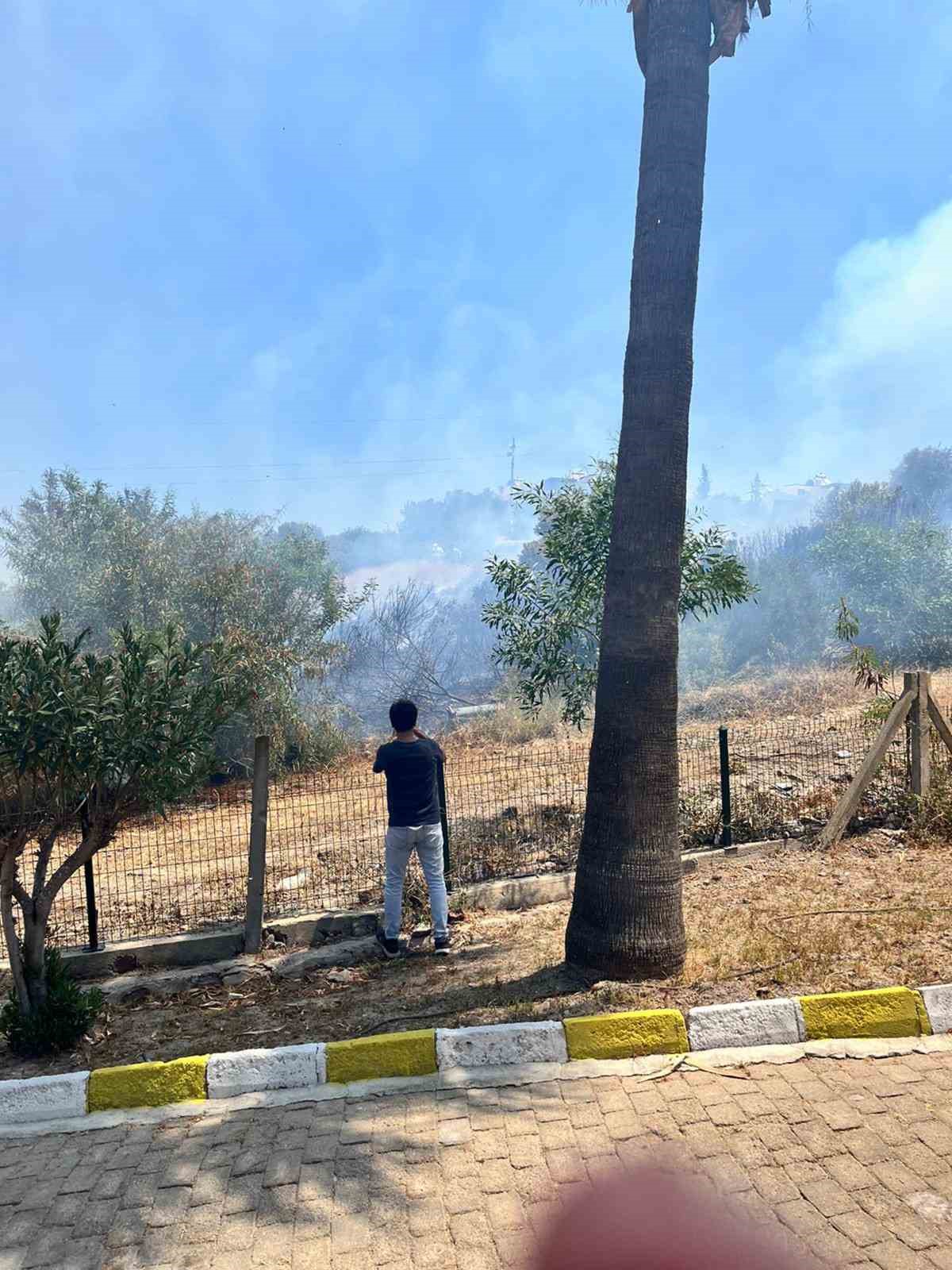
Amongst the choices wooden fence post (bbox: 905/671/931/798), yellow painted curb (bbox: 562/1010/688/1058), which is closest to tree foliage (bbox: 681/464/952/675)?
wooden fence post (bbox: 905/671/931/798)

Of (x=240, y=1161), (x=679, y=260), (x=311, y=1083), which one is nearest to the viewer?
(x=240, y=1161)

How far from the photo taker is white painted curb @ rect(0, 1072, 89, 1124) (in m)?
4.24

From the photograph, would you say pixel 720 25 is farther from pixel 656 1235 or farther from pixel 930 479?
pixel 930 479

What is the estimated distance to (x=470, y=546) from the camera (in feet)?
476

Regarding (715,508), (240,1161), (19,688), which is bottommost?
(240,1161)

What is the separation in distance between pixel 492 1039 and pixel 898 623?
28432 millimetres

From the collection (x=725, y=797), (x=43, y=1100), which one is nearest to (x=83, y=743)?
(x=43, y=1100)

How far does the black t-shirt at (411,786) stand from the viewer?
5.99 meters

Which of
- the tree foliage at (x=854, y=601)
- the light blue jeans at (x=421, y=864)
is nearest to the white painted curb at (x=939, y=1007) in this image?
the light blue jeans at (x=421, y=864)

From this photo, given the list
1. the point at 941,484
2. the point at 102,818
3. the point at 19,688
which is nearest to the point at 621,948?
the point at 102,818

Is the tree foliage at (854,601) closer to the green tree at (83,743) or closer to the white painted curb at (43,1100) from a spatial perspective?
the green tree at (83,743)

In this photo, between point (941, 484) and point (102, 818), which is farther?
point (941, 484)

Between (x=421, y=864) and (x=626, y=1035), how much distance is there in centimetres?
207

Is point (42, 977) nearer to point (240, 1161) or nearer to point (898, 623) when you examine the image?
point (240, 1161)
